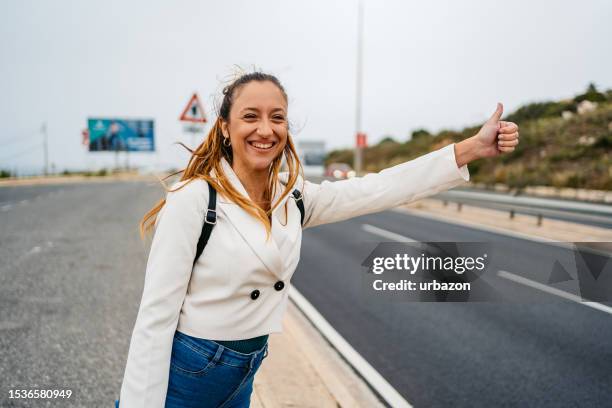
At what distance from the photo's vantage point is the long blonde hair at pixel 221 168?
159 centimetres

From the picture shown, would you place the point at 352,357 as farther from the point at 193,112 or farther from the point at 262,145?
the point at 193,112

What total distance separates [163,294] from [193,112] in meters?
8.23

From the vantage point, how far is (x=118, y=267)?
783 centimetres

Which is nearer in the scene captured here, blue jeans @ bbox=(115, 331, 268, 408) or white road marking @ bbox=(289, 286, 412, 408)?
blue jeans @ bbox=(115, 331, 268, 408)

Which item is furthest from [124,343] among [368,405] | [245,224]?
[245,224]

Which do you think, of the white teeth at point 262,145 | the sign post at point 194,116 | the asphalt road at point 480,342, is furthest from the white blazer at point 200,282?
the sign post at point 194,116

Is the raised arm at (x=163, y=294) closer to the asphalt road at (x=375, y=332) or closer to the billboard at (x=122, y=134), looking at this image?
the asphalt road at (x=375, y=332)

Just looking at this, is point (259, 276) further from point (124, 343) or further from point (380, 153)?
point (380, 153)

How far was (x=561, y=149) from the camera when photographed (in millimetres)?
28359

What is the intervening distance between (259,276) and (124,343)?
3599mm

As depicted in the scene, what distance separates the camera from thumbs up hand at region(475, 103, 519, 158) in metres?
1.79

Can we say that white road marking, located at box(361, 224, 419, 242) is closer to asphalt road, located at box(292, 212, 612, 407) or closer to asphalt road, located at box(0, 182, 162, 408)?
asphalt road, located at box(292, 212, 612, 407)

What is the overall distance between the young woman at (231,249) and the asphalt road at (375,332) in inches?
92.6

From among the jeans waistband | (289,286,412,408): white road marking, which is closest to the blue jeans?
the jeans waistband
